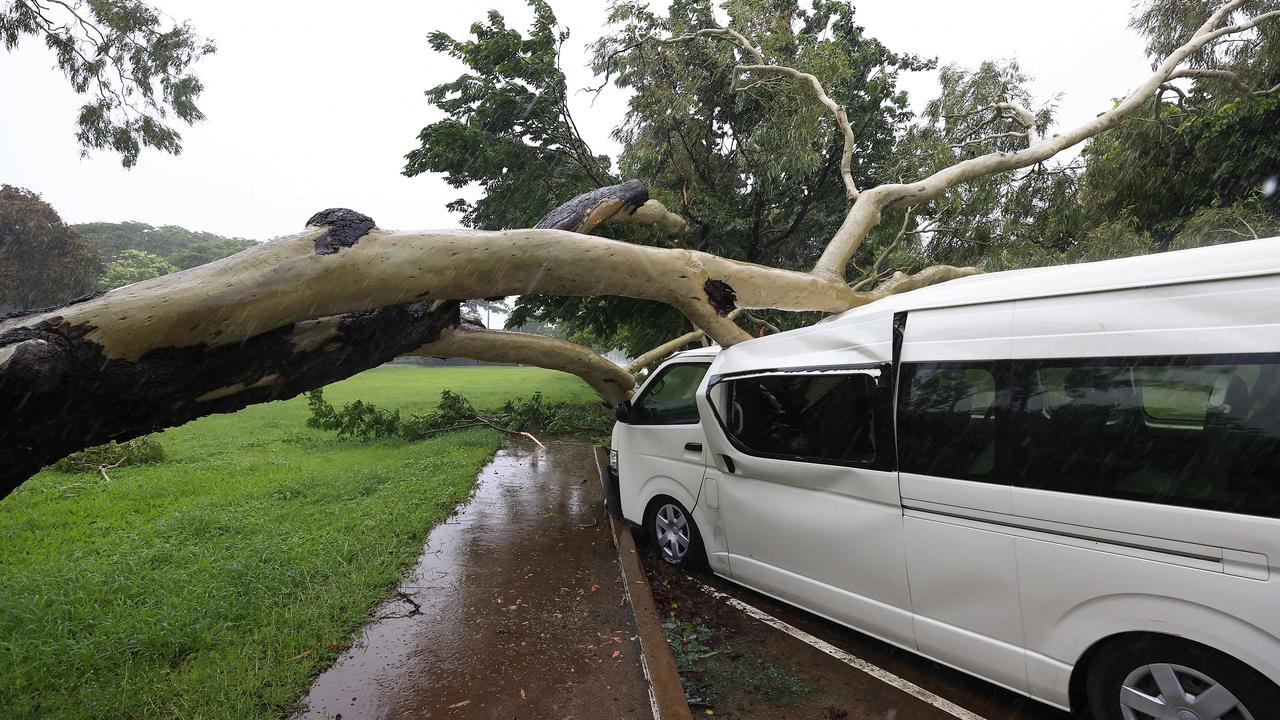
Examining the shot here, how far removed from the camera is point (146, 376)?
10.2ft

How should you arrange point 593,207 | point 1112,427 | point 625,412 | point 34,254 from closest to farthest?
point 1112,427, point 625,412, point 593,207, point 34,254

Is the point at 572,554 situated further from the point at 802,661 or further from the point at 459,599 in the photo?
the point at 802,661

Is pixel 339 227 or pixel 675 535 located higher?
pixel 339 227

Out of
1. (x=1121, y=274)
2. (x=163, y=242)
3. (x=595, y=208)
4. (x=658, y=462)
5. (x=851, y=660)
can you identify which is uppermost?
(x=163, y=242)

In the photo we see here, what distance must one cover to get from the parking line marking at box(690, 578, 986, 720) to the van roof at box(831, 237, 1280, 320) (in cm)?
197

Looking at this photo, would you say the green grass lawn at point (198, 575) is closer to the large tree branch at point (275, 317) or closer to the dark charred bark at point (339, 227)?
the large tree branch at point (275, 317)

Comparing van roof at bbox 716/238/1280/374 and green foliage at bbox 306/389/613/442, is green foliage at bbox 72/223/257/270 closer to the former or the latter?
green foliage at bbox 306/389/613/442

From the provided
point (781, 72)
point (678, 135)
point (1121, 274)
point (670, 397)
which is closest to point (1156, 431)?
point (1121, 274)

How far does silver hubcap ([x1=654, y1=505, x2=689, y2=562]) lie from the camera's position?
474 cm

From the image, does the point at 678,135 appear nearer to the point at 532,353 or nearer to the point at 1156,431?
the point at 532,353

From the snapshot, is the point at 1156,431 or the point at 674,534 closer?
the point at 1156,431

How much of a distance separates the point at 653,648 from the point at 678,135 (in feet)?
36.2

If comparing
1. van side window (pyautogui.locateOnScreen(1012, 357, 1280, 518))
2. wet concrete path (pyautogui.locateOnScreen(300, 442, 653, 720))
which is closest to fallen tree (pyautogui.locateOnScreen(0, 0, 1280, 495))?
wet concrete path (pyautogui.locateOnScreen(300, 442, 653, 720))

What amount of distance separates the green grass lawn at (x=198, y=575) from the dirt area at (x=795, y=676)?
2.09 meters
